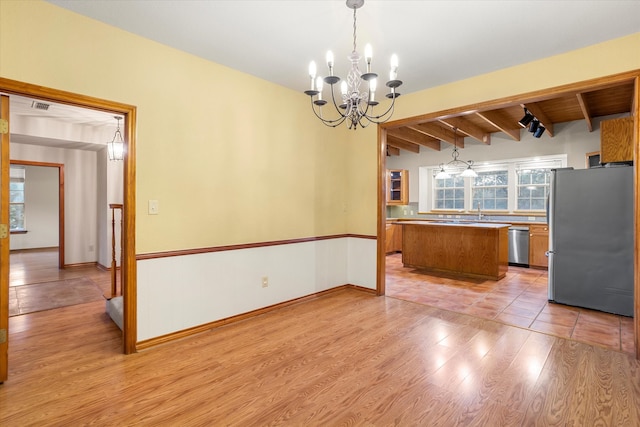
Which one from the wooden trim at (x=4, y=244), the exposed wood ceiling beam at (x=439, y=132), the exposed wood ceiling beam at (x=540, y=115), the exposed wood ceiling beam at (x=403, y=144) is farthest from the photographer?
the exposed wood ceiling beam at (x=403, y=144)

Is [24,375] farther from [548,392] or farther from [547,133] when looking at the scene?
[547,133]

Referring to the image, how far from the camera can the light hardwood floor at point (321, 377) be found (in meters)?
1.89

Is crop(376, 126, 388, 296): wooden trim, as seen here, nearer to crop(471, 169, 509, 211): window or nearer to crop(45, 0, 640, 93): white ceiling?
crop(45, 0, 640, 93): white ceiling

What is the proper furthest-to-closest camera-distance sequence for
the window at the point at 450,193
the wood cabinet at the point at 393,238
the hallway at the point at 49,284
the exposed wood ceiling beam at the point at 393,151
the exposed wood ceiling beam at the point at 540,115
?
the exposed wood ceiling beam at the point at 393,151, the wood cabinet at the point at 393,238, the window at the point at 450,193, the exposed wood ceiling beam at the point at 540,115, the hallway at the point at 49,284

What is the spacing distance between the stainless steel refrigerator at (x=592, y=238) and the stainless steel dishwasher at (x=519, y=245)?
2436mm

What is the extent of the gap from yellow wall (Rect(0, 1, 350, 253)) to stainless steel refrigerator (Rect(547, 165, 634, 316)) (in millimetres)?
2914

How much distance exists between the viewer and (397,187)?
27.5 feet

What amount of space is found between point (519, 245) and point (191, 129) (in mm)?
6246

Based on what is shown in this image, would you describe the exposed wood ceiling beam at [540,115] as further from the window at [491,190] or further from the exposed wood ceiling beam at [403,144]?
the exposed wood ceiling beam at [403,144]

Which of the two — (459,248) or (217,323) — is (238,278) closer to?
(217,323)

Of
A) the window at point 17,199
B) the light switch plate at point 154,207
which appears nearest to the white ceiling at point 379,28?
the light switch plate at point 154,207

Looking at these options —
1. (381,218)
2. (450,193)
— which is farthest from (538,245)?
(381,218)

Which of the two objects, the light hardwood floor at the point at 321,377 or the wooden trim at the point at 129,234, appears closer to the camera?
the light hardwood floor at the point at 321,377

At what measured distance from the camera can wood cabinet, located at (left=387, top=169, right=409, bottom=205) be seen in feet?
27.2
